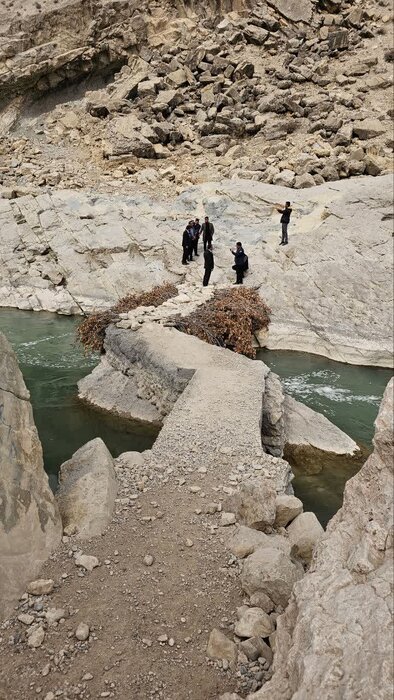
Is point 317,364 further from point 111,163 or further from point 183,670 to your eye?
point 111,163

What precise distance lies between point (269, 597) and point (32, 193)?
25.3 metres

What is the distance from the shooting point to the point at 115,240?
75.4 feet

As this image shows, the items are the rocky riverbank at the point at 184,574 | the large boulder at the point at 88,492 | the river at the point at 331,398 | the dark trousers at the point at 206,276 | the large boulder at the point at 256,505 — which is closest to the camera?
the rocky riverbank at the point at 184,574

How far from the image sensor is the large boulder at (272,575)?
5496 mm

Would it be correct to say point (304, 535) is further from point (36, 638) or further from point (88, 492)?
point (36, 638)

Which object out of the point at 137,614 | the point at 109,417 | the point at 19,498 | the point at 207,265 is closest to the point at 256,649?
the point at 137,614

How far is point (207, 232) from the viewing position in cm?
2053

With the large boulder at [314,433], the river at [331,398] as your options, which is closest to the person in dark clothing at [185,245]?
the river at [331,398]

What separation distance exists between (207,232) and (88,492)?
15.1 metres

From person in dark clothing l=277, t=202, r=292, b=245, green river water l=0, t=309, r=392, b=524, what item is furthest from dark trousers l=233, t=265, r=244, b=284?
green river water l=0, t=309, r=392, b=524

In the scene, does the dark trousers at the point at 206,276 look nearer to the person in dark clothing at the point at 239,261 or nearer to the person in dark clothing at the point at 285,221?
the person in dark clothing at the point at 239,261

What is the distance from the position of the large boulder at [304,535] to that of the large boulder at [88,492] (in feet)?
8.30

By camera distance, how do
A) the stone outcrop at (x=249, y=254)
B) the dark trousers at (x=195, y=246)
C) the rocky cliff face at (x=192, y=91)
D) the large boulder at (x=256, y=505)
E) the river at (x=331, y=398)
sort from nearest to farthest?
the large boulder at (x=256, y=505)
the river at (x=331, y=398)
the stone outcrop at (x=249, y=254)
the dark trousers at (x=195, y=246)
the rocky cliff face at (x=192, y=91)

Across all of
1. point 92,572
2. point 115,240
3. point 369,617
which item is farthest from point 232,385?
point 115,240
